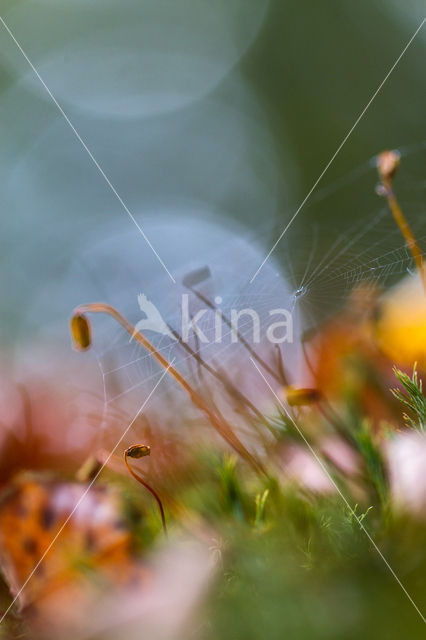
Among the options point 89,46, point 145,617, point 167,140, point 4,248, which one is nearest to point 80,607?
point 145,617

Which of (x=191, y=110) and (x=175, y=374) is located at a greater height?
(x=191, y=110)

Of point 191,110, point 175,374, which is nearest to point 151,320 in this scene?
point 175,374

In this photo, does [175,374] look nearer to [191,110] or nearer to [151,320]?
[151,320]

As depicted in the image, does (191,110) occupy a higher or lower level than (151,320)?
higher

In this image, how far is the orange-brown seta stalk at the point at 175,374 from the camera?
0.56 ft

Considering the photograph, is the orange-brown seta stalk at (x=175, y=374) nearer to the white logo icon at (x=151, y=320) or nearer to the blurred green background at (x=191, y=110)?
the white logo icon at (x=151, y=320)

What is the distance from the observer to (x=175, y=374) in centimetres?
19

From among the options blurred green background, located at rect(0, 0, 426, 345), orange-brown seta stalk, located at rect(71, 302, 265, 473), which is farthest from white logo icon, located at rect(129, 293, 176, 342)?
blurred green background, located at rect(0, 0, 426, 345)

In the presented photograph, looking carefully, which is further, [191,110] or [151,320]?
[191,110]

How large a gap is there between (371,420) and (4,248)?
2.12m

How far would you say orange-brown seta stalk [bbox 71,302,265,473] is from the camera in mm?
170

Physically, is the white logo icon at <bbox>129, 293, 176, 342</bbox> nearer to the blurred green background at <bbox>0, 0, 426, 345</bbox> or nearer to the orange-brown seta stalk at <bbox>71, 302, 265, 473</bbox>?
the orange-brown seta stalk at <bbox>71, 302, 265, 473</bbox>

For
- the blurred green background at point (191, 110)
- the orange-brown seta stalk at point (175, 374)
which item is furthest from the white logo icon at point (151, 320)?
the blurred green background at point (191, 110)

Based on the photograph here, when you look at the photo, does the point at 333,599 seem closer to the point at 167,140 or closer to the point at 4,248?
the point at 4,248
